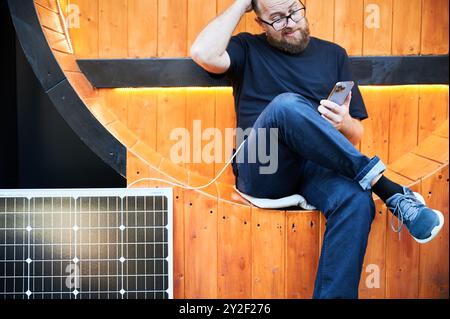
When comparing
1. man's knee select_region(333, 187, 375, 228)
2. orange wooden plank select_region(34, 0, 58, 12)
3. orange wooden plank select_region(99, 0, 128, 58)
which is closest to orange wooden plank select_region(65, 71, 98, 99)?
orange wooden plank select_region(99, 0, 128, 58)

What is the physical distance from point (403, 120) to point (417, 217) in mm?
832

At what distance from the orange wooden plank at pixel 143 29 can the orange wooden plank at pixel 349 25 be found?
0.74 metres

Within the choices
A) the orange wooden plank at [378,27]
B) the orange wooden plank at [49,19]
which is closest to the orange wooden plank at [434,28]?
the orange wooden plank at [378,27]

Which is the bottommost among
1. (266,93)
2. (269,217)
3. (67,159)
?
(269,217)

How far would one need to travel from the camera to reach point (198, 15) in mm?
2041

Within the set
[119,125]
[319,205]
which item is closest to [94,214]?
[119,125]

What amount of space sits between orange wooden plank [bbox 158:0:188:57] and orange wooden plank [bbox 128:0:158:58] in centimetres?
2

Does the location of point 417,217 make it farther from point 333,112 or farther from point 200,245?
point 200,245

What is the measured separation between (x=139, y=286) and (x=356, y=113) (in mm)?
952

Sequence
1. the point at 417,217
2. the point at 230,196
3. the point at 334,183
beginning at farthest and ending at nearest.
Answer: the point at 230,196 < the point at 334,183 < the point at 417,217

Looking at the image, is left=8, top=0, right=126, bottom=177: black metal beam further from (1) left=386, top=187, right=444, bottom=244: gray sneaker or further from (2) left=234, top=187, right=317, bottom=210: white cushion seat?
(1) left=386, top=187, right=444, bottom=244: gray sneaker

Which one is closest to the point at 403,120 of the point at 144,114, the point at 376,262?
the point at 376,262

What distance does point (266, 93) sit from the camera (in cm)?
178

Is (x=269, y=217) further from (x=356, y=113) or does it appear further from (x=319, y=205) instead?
(x=356, y=113)
